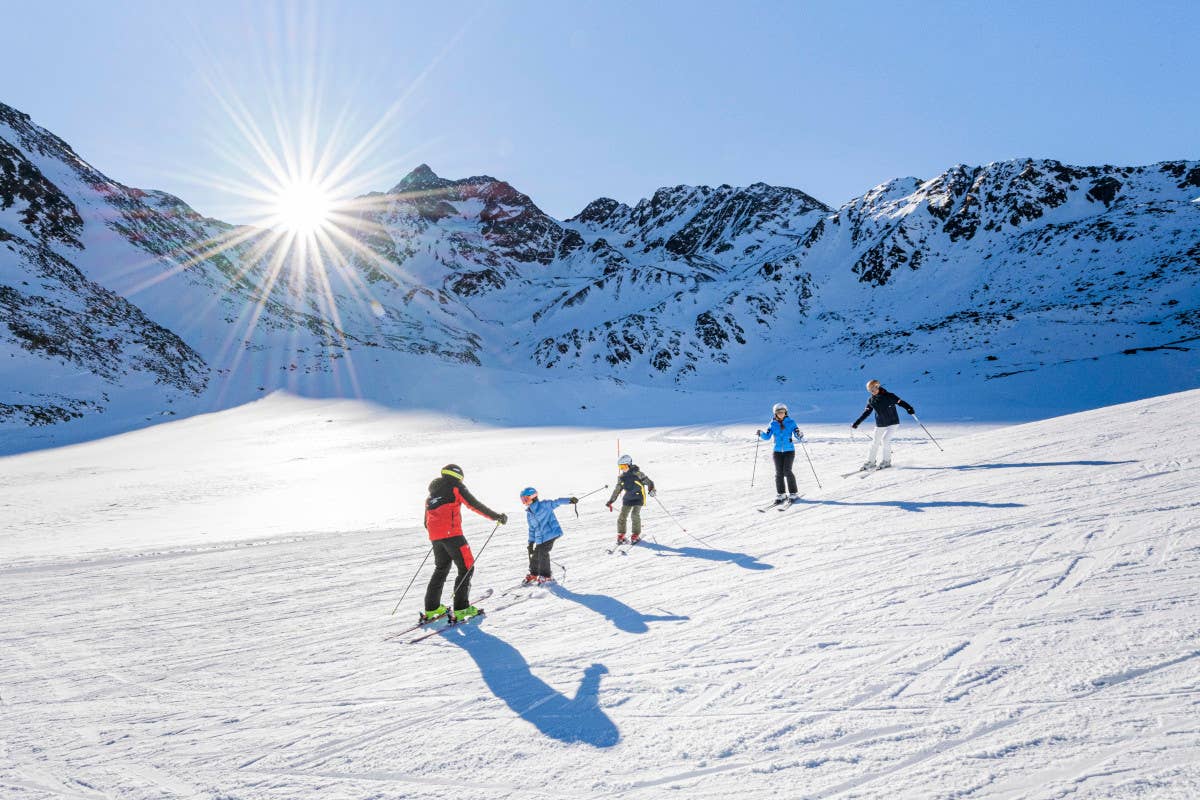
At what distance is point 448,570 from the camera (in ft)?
21.3

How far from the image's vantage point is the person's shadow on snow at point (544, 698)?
3.87 m

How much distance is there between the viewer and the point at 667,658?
4793 millimetres

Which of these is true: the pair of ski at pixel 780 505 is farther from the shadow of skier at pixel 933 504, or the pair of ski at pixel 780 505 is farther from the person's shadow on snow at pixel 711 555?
the person's shadow on snow at pixel 711 555

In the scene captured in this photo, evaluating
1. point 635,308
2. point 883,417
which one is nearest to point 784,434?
point 883,417

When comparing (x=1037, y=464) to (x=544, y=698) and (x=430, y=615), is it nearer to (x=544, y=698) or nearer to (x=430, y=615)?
(x=544, y=698)

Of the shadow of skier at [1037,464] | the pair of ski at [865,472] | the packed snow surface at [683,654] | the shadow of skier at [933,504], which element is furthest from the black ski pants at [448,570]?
the shadow of skier at [1037,464]

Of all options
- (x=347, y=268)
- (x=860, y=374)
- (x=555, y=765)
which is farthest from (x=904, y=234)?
(x=347, y=268)

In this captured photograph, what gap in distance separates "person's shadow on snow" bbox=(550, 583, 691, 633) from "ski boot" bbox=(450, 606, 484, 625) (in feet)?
3.61

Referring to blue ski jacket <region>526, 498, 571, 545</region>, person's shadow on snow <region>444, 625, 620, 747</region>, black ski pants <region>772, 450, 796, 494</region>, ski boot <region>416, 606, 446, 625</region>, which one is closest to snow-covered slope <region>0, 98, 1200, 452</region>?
black ski pants <region>772, 450, 796, 494</region>

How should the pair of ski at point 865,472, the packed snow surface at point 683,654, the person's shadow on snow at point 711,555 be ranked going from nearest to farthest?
the packed snow surface at point 683,654
the person's shadow on snow at point 711,555
the pair of ski at point 865,472

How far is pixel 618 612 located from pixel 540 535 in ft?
6.18

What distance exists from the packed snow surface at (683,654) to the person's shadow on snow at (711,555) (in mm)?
59

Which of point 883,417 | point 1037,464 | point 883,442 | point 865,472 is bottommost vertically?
point 865,472

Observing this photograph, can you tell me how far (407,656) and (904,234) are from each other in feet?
320
